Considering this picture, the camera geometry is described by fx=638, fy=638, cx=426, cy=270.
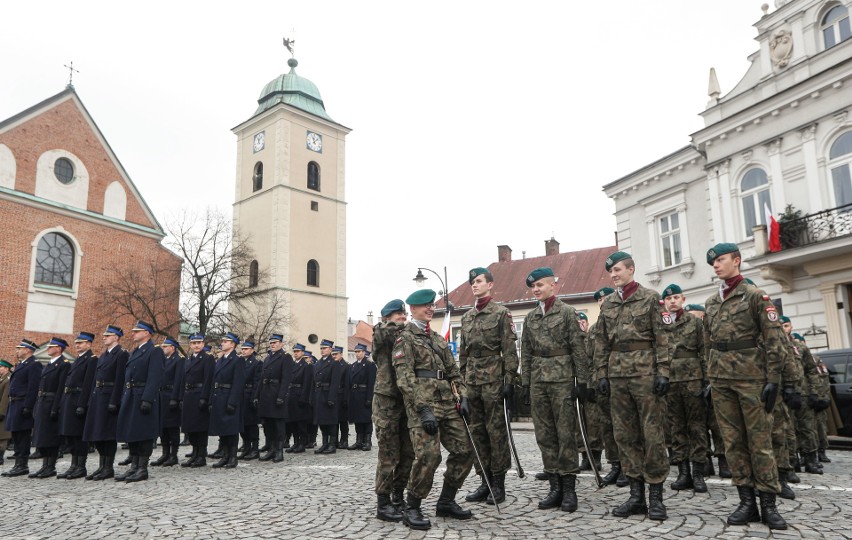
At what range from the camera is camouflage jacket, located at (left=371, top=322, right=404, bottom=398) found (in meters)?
6.17

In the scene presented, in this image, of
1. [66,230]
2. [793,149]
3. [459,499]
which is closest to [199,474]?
[459,499]

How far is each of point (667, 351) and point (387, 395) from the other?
8.68 ft

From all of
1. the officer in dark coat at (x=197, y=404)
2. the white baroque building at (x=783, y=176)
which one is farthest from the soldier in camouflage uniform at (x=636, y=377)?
the white baroque building at (x=783, y=176)

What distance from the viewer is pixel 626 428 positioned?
19.4ft

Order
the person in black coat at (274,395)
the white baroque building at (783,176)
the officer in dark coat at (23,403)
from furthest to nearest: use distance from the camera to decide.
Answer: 1. the white baroque building at (783,176)
2. the person in black coat at (274,395)
3. the officer in dark coat at (23,403)

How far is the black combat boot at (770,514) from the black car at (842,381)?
602 cm

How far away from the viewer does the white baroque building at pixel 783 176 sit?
1603 centimetres

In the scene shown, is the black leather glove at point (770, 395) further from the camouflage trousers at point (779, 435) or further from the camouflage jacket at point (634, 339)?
the camouflage jacket at point (634, 339)

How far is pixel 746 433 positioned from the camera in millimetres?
5430

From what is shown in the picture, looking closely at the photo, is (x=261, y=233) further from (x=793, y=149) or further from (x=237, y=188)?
(x=793, y=149)

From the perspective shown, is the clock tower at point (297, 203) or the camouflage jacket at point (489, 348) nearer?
the camouflage jacket at point (489, 348)

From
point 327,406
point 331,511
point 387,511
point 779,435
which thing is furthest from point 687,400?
point 327,406

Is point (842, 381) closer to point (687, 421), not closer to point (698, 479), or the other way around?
point (687, 421)

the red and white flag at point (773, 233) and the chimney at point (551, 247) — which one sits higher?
the chimney at point (551, 247)
